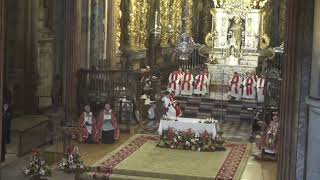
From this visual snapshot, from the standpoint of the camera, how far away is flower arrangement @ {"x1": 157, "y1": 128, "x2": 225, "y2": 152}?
1644 centimetres

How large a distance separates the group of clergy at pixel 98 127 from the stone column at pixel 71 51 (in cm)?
202

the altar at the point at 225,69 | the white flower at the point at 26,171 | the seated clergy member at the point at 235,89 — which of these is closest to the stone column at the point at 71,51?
the white flower at the point at 26,171

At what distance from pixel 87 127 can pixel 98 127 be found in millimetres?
290

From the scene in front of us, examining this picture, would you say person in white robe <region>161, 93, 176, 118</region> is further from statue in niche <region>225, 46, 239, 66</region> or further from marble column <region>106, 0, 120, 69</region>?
statue in niche <region>225, 46, 239, 66</region>

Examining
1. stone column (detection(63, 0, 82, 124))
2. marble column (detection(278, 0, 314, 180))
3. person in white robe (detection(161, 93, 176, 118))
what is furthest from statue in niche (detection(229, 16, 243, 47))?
marble column (detection(278, 0, 314, 180))

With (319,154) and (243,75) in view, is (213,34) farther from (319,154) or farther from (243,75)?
(319,154)

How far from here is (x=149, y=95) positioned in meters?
23.1

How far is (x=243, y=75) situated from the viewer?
26281 mm

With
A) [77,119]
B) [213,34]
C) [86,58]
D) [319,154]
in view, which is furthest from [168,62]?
[319,154]

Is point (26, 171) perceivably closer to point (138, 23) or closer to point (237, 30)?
point (138, 23)

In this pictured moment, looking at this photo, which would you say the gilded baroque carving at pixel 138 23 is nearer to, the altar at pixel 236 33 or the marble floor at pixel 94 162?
the altar at pixel 236 33

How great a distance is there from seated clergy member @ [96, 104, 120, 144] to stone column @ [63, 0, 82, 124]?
2172 mm

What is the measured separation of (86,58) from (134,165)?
24.4 ft

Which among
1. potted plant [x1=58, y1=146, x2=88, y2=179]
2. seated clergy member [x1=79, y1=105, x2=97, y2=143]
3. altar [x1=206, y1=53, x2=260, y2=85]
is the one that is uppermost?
altar [x1=206, y1=53, x2=260, y2=85]
